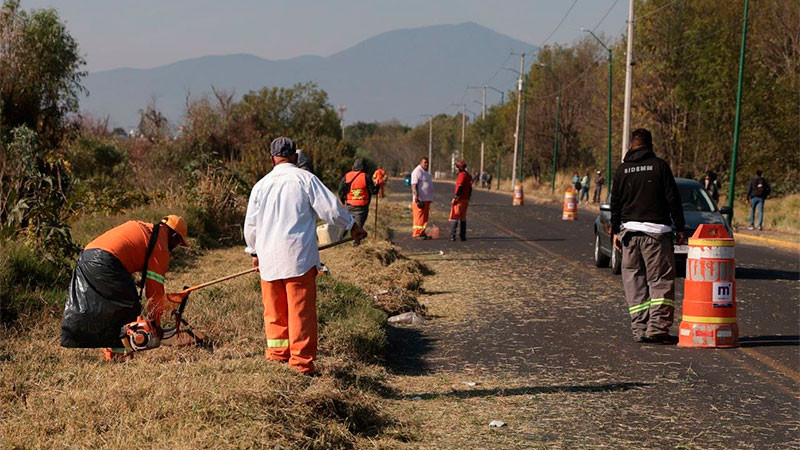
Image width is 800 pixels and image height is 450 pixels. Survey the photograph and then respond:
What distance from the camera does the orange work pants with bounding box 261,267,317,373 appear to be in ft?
21.7

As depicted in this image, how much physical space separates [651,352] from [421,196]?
1260 centimetres

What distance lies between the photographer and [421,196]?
20969mm

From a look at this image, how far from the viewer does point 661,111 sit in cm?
4419

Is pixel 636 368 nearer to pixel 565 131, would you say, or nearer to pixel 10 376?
pixel 10 376

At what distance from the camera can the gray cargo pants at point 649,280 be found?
9062mm

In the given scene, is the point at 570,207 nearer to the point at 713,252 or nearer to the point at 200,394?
the point at 713,252

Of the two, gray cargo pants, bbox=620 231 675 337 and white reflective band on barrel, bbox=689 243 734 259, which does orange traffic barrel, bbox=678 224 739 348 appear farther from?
gray cargo pants, bbox=620 231 675 337

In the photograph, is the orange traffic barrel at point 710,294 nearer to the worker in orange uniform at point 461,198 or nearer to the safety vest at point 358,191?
the safety vest at point 358,191

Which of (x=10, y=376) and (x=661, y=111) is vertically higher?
(x=661, y=111)

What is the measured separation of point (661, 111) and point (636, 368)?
126ft

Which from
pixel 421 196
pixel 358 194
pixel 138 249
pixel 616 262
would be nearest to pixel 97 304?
pixel 138 249

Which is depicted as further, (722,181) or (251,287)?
(722,181)

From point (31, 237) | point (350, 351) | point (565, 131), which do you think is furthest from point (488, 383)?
Answer: point (565, 131)

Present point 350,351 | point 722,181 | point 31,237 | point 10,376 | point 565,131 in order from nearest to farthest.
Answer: point 10,376 < point 350,351 < point 31,237 < point 722,181 < point 565,131
